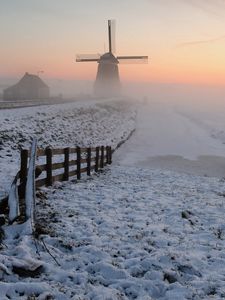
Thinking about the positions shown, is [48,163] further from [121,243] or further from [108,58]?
[108,58]

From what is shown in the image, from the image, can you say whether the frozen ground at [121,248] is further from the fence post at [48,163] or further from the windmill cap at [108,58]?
the windmill cap at [108,58]

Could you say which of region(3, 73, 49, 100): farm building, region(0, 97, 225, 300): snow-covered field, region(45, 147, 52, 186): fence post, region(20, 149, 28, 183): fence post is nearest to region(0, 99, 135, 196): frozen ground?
region(20, 149, 28, 183): fence post

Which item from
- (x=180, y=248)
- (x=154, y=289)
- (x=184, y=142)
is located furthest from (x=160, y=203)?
(x=184, y=142)

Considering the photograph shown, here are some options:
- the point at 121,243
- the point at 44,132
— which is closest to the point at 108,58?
the point at 44,132

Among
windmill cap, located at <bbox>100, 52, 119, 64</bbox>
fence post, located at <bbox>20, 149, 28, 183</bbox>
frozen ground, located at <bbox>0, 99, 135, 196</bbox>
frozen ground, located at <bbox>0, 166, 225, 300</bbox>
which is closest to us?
frozen ground, located at <bbox>0, 166, 225, 300</bbox>

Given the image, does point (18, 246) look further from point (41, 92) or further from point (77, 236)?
point (41, 92)

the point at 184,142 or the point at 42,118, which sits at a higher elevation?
the point at 42,118

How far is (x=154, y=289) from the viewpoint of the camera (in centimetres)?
670

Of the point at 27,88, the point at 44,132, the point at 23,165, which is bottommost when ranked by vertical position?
the point at 44,132

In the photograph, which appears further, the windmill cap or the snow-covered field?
the windmill cap

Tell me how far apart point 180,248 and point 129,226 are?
169cm

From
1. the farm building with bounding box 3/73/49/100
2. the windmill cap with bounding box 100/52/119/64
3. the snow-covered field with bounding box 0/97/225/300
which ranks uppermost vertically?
the windmill cap with bounding box 100/52/119/64

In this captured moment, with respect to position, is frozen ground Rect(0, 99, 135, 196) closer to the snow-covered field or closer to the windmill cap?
the snow-covered field

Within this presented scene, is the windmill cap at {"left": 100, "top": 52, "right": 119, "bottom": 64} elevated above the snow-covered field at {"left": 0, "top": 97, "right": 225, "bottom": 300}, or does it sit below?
above
